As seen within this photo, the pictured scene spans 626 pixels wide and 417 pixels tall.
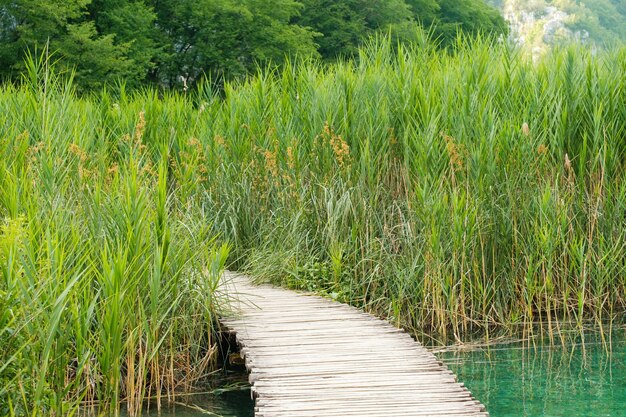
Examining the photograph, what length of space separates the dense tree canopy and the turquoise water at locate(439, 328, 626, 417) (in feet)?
43.3

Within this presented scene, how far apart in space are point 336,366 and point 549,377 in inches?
68.1

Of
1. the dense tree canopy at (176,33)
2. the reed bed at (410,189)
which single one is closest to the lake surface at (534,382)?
the reed bed at (410,189)

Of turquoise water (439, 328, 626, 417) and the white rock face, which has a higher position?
turquoise water (439, 328, 626, 417)

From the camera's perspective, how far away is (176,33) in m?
27.4

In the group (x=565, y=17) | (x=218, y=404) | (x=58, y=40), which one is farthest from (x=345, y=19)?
(x=565, y=17)

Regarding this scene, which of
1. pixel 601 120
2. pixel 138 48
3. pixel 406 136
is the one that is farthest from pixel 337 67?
pixel 138 48

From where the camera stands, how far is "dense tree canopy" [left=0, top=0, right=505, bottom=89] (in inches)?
819

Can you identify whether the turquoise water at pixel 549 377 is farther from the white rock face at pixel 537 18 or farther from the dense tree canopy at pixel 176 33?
the white rock face at pixel 537 18

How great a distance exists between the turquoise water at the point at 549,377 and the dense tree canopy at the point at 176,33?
1320 centimetres

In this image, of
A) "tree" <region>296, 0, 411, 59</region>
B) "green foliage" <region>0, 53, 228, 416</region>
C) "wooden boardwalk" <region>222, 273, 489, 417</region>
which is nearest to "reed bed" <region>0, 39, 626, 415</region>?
"green foliage" <region>0, 53, 228, 416</region>

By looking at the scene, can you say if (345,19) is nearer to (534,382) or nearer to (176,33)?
(176,33)

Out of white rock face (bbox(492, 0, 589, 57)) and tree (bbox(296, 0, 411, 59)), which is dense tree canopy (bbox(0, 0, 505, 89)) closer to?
tree (bbox(296, 0, 411, 59))

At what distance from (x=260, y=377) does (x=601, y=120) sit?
3999mm

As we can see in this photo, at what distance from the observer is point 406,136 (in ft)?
23.2
